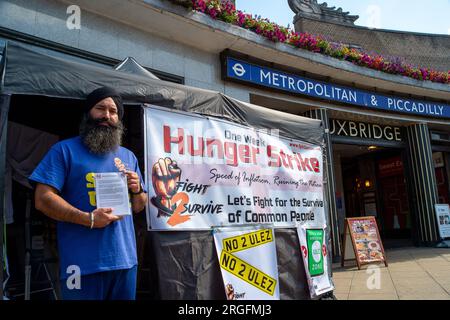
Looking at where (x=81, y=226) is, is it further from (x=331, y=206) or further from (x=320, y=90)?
(x=320, y=90)

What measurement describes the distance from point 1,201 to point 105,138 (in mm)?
769

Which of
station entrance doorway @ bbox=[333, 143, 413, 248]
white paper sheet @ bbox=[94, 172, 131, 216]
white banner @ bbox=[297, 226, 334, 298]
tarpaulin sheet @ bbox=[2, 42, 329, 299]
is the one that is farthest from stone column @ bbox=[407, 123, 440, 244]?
white paper sheet @ bbox=[94, 172, 131, 216]

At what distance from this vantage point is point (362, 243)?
7.32m

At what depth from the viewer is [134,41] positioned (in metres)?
5.97

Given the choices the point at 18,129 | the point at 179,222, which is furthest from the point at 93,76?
the point at 18,129

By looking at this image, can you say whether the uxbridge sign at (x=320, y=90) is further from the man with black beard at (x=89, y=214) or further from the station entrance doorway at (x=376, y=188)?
the man with black beard at (x=89, y=214)

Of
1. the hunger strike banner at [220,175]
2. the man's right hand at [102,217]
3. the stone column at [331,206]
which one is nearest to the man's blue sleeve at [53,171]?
the man's right hand at [102,217]

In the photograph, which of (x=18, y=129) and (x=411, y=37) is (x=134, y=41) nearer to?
(x=18, y=129)

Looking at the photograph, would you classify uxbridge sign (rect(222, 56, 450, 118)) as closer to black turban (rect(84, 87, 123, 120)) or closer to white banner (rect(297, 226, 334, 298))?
white banner (rect(297, 226, 334, 298))

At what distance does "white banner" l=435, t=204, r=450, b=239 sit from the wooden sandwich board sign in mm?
3880

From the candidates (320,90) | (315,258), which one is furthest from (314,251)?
(320,90)

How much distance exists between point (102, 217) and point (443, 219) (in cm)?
1092

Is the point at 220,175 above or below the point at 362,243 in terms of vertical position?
above

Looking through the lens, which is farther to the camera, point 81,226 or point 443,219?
point 443,219
